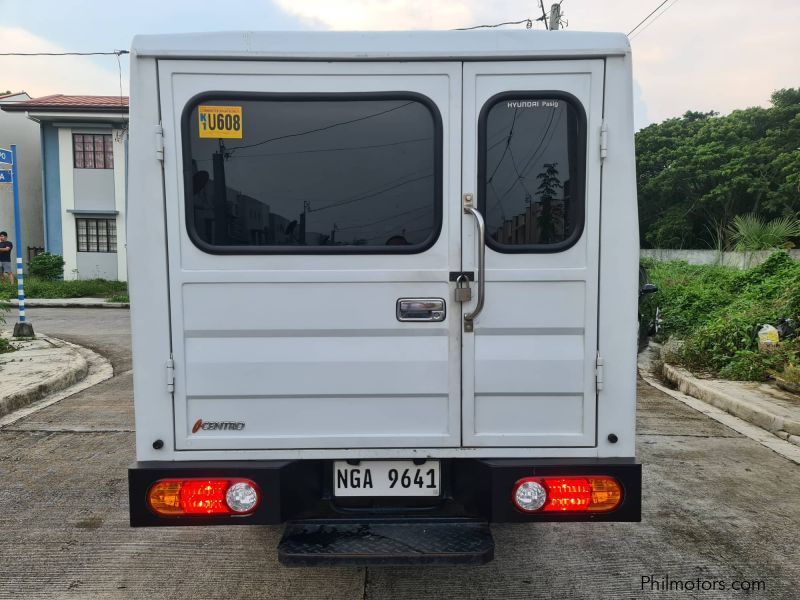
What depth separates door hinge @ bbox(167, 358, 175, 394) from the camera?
8.26 feet

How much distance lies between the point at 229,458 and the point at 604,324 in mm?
1656

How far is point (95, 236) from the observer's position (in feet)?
70.5

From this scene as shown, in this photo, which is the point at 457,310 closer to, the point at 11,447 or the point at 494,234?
the point at 494,234

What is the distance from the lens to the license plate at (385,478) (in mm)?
2633

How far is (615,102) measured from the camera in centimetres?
248

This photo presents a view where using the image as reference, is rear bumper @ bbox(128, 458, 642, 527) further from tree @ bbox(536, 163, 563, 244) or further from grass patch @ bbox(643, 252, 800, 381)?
grass patch @ bbox(643, 252, 800, 381)

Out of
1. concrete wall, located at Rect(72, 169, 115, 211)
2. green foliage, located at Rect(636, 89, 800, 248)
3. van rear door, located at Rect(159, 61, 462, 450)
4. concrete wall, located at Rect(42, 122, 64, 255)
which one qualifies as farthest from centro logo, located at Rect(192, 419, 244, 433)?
green foliage, located at Rect(636, 89, 800, 248)

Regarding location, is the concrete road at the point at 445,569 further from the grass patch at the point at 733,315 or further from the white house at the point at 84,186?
the white house at the point at 84,186

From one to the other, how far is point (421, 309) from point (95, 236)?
71.8 ft

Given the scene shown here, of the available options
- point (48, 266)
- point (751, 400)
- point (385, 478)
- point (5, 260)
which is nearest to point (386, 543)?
point (385, 478)

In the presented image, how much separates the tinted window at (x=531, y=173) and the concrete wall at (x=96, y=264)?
70.6ft

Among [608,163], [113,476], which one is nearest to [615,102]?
[608,163]

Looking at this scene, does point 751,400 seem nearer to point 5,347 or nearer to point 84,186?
point 5,347

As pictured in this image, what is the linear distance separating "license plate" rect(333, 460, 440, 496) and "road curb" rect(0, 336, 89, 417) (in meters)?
5.18
